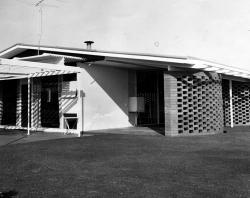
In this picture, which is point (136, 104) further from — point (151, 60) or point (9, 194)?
point (9, 194)

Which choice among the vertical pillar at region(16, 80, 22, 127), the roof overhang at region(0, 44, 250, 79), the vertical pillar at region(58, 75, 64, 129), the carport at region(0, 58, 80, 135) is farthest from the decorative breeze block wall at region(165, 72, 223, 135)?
the vertical pillar at region(16, 80, 22, 127)

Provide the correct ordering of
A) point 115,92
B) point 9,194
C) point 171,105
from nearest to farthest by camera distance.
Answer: point 9,194 < point 171,105 < point 115,92

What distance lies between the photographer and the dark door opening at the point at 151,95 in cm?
1589

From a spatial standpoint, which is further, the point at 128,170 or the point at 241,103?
the point at 241,103

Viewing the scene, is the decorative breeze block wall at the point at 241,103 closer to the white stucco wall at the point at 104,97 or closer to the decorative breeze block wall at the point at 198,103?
the decorative breeze block wall at the point at 198,103

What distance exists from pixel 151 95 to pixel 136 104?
71.1 inches

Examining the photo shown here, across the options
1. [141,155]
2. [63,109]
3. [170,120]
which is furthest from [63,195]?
[63,109]

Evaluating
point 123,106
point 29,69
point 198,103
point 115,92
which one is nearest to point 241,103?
point 198,103

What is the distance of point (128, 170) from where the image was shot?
5586mm

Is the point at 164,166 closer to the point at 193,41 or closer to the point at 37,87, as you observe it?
the point at 37,87

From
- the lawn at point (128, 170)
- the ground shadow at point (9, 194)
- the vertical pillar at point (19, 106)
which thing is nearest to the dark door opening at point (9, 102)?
the vertical pillar at point (19, 106)

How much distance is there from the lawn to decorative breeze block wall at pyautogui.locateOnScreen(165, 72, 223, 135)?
2420 mm

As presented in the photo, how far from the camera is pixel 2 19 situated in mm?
18109

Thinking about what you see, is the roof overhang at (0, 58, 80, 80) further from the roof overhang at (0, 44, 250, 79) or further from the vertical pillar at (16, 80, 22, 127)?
the vertical pillar at (16, 80, 22, 127)
